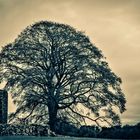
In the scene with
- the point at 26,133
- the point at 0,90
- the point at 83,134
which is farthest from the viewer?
the point at 0,90

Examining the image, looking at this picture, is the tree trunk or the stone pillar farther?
the stone pillar

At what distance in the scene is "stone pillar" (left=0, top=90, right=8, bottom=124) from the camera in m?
42.2

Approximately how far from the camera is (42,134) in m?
35.4

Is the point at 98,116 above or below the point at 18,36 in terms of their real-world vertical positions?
below

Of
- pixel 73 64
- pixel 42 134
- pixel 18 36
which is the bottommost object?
pixel 42 134

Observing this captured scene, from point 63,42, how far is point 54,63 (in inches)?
87.8

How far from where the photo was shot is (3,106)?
1688 inches

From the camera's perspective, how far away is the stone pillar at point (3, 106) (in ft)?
138

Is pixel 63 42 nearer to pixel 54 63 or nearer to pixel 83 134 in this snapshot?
pixel 54 63

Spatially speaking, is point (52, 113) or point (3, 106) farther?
point (3, 106)

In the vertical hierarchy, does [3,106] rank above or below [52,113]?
above

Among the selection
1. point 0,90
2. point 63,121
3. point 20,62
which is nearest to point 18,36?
point 20,62

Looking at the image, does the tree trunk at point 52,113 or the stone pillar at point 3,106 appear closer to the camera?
the tree trunk at point 52,113

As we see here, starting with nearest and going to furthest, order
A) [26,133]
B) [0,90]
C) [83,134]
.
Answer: [26,133] → [83,134] → [0,90]
